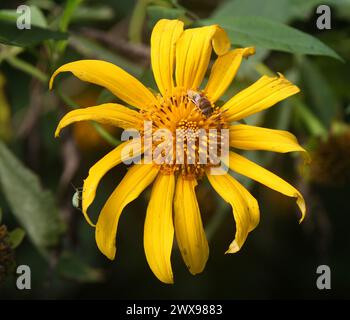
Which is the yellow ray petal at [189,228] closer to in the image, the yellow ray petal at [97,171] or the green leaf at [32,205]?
the yellow ray petal at [97,171]

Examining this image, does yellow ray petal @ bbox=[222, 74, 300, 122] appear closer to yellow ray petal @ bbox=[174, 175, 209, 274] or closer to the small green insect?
yellow ray petal @ bbox=[174, 175, 209, 274]

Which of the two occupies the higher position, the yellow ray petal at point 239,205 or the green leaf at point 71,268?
the green leaf at point 71,268

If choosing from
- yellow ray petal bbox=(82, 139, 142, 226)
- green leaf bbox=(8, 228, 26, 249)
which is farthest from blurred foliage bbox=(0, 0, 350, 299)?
yellow ray petal bbox=(82, 139, 142, 226)

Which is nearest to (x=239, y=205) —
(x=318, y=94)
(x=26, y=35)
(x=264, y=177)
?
(x=264, y=177)

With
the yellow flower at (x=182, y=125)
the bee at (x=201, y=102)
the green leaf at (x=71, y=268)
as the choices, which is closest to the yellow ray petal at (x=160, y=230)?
the yellow flower at (x=182, y=125)

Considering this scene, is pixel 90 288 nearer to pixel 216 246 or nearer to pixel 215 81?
pixel 216 246

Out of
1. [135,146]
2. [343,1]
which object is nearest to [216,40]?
[135,146]
